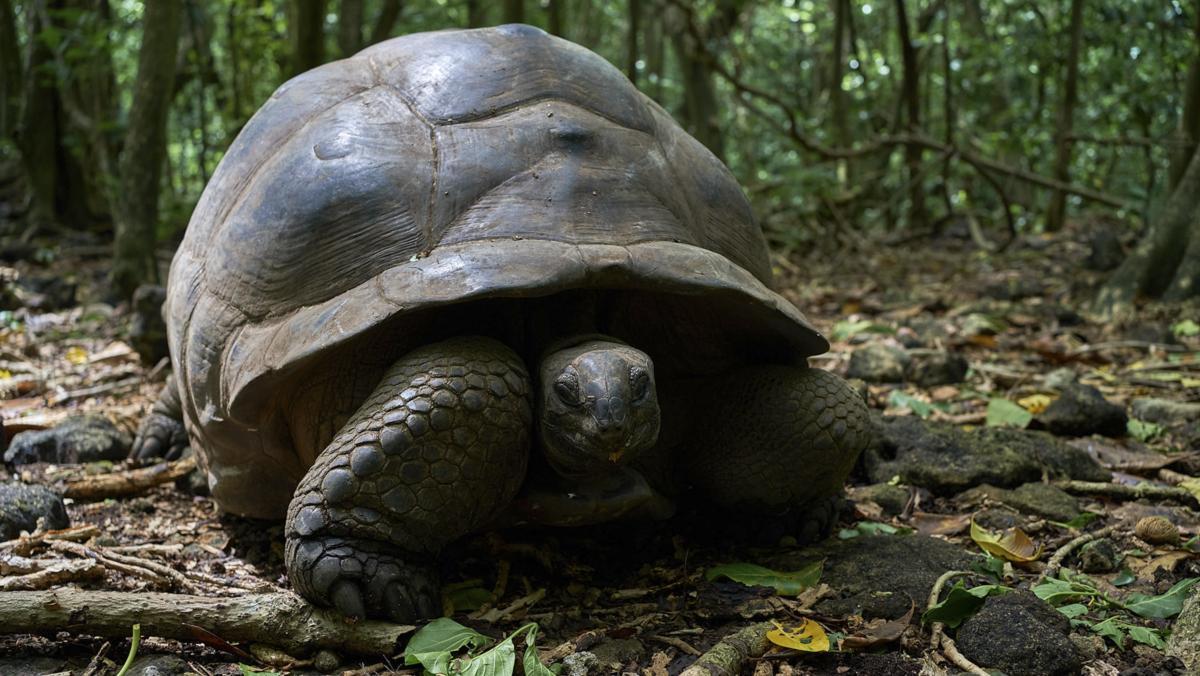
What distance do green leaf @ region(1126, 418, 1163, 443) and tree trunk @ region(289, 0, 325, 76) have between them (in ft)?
16.5

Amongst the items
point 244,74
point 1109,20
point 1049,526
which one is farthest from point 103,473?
point 244,74

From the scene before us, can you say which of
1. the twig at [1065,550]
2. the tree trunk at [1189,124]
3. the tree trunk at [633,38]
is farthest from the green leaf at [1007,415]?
the tree trunk at [633,38]

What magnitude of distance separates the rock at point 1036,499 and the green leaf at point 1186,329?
250cm

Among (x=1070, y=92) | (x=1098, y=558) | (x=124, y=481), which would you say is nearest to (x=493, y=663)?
(x=1098, y=558)

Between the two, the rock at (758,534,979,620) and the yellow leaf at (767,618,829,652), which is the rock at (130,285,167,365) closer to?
the rock at (758,534,979,620)

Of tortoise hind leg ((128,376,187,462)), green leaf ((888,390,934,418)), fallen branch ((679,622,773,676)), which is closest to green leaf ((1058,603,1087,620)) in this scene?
fallen branch ((679,622,773,676))

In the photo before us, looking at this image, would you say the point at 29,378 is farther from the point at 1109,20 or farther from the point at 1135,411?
the point at 1109,20

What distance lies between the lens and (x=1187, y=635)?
2.07 metres

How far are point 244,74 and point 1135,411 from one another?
9755 mm

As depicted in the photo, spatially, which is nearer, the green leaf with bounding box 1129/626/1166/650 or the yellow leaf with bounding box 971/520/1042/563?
the green leaf with bounding box 1129/626/1166/650

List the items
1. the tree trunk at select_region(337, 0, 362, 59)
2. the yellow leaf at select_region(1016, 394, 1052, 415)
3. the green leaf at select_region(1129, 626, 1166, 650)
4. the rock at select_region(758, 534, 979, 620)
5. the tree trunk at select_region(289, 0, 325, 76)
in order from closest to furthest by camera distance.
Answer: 1. the green leaf at select_region(1129, 626, 1166, 650)
2. the rock at select_region(758, 534, 979, 620)
3. the yellow leaf at select_region(1016, 394, 1052, 415)
4. the tree trunk at select_region(289, 0, 325, 76)
5. the tree trunk at select_region(337, 0, 362, 59)

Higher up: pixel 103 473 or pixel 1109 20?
pixel 1109 20

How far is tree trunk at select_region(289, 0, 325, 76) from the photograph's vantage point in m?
6.63

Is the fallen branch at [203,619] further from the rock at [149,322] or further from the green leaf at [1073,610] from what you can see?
the rock at [149,322]
